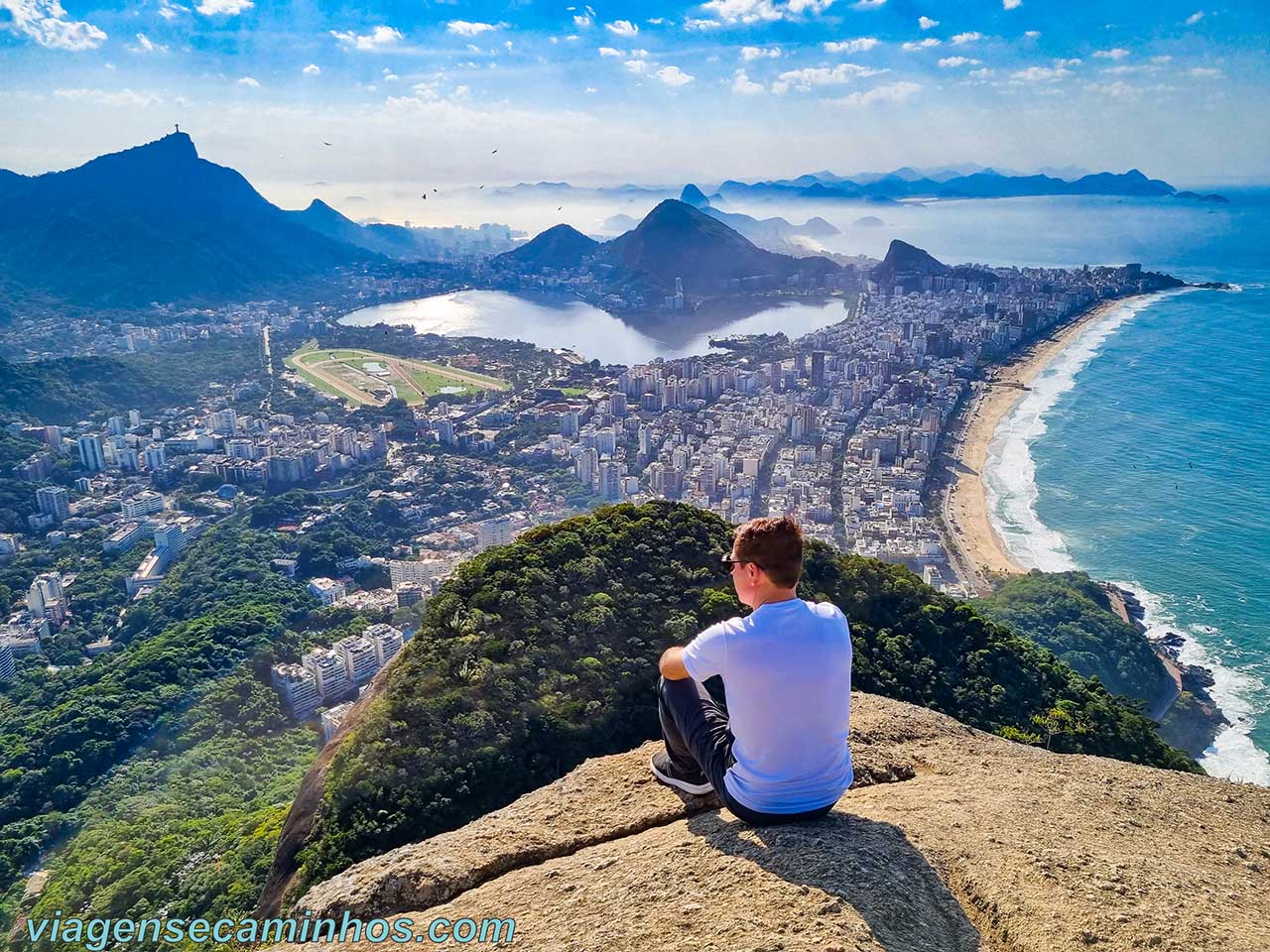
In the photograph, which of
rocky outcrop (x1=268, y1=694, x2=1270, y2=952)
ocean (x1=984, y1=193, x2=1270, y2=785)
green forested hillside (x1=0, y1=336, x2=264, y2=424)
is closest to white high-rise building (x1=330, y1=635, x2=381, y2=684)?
Result: rocky outcrop (x1=268, y1=694, x2=1270, y2=952)

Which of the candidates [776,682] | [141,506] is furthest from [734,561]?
[141,506]

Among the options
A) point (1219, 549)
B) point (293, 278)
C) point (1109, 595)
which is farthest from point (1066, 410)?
point (293, 278)

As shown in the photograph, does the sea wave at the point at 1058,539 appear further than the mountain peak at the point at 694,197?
No

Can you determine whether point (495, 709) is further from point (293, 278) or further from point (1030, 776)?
point (293, 278)

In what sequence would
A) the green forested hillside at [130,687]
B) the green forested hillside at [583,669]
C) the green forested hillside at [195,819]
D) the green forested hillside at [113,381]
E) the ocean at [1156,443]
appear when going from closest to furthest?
the green forested hillside at [583,669] → the green forested hillside at [195,819] → the green forested hillside at [130,687] → the ocean at [1156,443] → the green forested hillside at [113,381]

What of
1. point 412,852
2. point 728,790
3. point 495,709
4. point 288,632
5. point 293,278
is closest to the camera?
point 728,790

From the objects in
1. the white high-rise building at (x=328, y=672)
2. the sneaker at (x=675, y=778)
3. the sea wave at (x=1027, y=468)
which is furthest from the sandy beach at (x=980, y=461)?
the sneaker at (x=675, y=778)

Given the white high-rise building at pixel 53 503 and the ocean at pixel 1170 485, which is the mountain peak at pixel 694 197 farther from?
the white high-rise building at pixel 53 503
